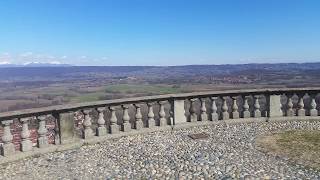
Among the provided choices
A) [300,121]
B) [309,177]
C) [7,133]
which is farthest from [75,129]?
[300,121]

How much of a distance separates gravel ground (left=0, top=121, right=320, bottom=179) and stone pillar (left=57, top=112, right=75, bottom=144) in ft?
1.59

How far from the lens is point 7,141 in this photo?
29.4 feet

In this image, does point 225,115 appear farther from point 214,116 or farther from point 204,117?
point 204,117

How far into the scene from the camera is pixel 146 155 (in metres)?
8.88

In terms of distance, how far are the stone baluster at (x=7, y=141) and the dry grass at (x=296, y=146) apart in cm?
582

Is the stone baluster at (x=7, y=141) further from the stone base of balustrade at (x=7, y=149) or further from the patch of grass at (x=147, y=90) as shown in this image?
the patch of grass at (x=147, y=90)

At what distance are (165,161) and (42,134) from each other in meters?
3.27

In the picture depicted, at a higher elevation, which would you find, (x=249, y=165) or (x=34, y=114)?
(x=34, y=114)

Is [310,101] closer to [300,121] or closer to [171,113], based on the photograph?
[300,121]

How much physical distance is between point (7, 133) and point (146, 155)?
3248 mm

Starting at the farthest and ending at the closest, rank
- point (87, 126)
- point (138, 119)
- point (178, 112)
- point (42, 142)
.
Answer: point (178, 112)
point (138, 119)
point (87, 126)
point (42, 142)

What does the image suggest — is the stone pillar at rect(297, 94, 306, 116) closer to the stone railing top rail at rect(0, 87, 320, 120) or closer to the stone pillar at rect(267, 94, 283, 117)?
the stone railing top rail at rect(0, 87, 320, 120)

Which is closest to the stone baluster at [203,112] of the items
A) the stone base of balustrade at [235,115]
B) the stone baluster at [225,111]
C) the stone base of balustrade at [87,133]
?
the stone baluster at [225,111]

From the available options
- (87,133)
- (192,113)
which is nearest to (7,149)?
(87,133)
